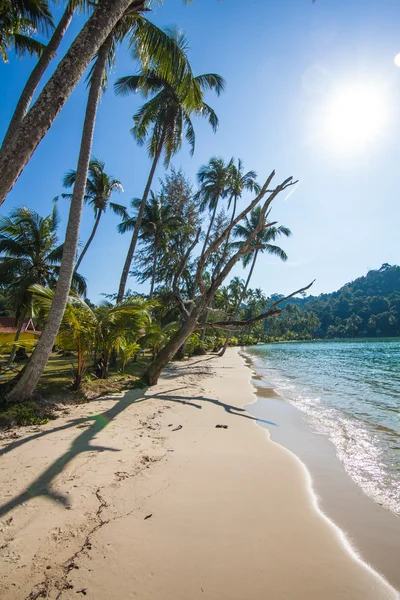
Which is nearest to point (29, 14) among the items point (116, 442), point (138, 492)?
point (116, 442)

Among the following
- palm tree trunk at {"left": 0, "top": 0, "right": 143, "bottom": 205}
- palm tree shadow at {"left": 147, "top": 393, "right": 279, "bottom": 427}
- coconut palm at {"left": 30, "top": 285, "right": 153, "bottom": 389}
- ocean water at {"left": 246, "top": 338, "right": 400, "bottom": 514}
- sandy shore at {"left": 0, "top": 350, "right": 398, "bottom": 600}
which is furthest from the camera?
coconut palm at {"left": 30, "top": 285, "right": 153, "bottom": 389}

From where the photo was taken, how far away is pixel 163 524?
2324mm

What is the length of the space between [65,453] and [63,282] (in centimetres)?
331

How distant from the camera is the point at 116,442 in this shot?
3977 mm

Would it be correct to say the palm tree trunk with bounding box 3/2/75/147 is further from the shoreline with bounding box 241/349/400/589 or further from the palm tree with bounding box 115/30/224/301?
the shoreline with bounding box 241/349/400/589

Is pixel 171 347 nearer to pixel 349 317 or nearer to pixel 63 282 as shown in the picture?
pixel 63 282

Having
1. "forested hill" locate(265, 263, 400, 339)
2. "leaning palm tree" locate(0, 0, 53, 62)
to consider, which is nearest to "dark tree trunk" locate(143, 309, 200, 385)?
"leaning palm tree" locate(0, 0, 53, 62)

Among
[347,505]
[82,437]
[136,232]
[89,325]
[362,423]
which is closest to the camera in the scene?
[347,505]

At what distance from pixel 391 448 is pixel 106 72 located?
492 inches

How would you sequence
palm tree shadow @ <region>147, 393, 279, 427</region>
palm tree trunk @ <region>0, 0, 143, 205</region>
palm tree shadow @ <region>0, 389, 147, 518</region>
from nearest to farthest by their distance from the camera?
palm tree shadow @ <region>0, 389, 147, 518</region>, palm tree trunk @ <region>0, 0, 143, 205</region>, palm tree shadow @ <region>147, 393, 279, 427</region>

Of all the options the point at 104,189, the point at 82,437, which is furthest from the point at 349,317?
the point at 82,437

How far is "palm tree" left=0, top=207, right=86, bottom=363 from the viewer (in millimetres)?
13867

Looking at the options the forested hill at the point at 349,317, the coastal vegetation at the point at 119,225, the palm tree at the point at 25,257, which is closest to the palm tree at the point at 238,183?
the coastal vegetation at the point at 119,225

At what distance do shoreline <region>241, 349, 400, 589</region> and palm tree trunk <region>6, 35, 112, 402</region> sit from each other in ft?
15.3
